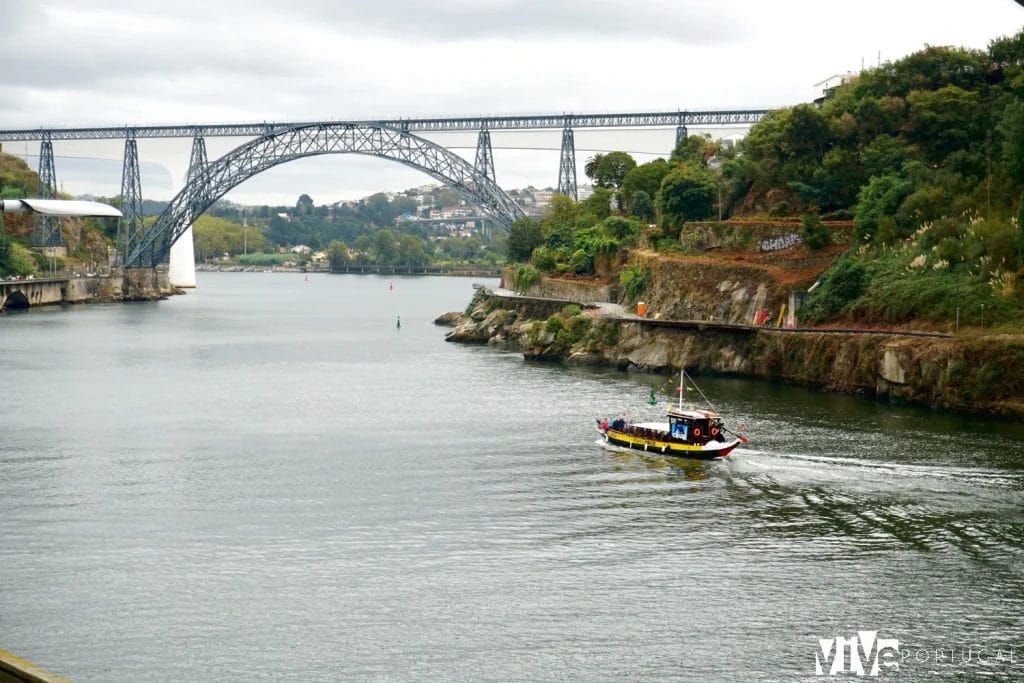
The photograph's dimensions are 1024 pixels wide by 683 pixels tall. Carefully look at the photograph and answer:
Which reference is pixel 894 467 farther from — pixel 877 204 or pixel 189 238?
pixel 189 238

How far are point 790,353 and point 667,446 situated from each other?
792 inches

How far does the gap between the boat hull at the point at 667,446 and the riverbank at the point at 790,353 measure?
1456 cm

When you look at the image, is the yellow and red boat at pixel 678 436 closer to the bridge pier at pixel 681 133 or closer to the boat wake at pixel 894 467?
the boat wake at pixel 894 467

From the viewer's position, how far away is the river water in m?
26.5

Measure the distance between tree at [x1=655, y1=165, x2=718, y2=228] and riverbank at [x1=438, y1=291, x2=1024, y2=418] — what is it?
28.0 ft

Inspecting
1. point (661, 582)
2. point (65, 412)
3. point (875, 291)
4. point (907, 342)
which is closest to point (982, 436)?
point (907, 342)

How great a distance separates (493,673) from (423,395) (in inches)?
1405

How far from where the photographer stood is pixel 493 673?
25328 millimetres

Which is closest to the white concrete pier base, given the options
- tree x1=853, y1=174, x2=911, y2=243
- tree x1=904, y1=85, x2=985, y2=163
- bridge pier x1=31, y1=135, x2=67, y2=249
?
bridge pier x1=31, y1=135, x2=67, y2=249

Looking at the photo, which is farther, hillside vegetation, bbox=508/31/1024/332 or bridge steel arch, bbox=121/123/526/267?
bridge steel arch, bbox=121/123/526/267

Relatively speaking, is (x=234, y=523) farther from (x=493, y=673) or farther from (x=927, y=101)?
(x=927, y=101)

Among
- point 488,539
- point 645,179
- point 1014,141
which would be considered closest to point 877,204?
point 1014,141

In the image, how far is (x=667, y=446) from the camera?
4641 centimetres

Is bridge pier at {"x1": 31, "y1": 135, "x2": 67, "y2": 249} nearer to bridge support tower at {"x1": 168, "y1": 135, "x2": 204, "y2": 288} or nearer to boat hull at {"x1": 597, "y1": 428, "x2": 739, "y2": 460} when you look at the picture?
bridge support tower at {"x1": 168, "y1": 135, "x2": 204, "y2": 288}
